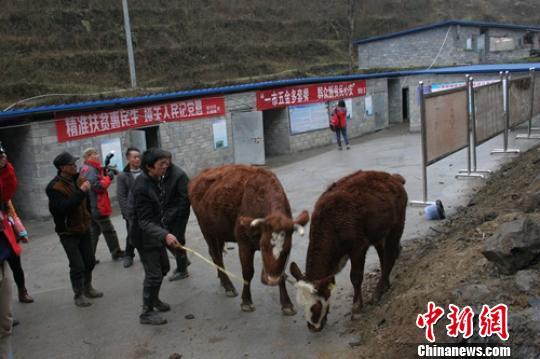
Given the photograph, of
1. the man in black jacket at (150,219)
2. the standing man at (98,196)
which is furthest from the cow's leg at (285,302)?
the standing man at (98,196)

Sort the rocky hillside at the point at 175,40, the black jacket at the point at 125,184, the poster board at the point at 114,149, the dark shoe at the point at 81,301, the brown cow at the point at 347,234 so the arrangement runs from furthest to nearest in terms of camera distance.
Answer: the rocky hillside at the point at 175,40 < the poster board at the point at 114,149 < the black jacket at the point at 125,184 < the dark shoe at the point at 81,301 < the brown cow at the point at 347,234

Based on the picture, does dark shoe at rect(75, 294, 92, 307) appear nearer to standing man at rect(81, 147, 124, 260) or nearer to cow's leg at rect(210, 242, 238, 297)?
standing man at rect(81, 147, 124, 260)

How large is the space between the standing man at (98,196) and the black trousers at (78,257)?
1348 mm

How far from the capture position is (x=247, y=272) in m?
6.43

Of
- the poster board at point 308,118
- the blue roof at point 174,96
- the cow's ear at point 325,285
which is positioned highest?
the blue roof at point 174,96

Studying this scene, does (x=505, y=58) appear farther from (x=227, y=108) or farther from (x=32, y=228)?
(x=32, y=228)

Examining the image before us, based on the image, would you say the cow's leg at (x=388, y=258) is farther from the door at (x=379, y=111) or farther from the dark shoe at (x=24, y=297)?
the door at (x=379, y=111)

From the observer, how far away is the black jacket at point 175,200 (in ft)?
24.2

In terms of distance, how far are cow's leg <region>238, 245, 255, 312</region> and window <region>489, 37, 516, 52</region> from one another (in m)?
28.5

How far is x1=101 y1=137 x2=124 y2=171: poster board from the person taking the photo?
14.1m

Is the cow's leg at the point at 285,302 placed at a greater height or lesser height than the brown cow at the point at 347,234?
lesser

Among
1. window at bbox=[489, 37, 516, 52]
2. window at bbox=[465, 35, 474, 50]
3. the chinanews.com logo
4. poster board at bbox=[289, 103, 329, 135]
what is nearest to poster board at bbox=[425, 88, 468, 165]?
the chinanews.com logo

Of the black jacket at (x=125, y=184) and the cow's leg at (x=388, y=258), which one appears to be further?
the black jacket at (x=125, y=184)

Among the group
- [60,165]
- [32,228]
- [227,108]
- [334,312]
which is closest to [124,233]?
[32,228]
